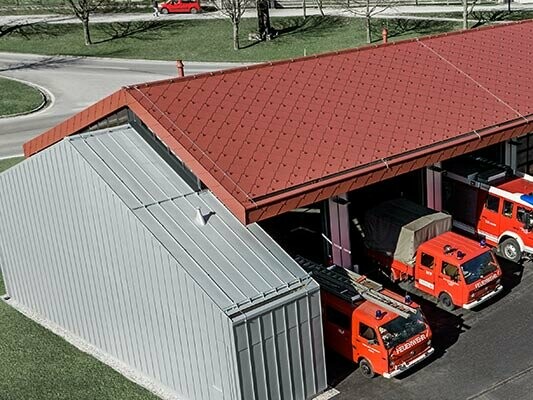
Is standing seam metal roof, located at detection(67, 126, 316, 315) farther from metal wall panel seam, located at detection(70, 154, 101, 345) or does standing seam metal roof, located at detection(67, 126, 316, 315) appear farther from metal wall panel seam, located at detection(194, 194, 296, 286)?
metal wall panel seam, located at detection(70, 154, 101, 345)

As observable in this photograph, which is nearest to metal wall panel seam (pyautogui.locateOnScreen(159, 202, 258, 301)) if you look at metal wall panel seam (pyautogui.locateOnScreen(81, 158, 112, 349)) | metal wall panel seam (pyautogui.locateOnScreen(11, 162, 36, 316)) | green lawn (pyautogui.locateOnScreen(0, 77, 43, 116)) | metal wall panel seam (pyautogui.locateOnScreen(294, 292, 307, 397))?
metal wall panel seam (pyautogui.locateOnScreen(294, 292, 307, 397))

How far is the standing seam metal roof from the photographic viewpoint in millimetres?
18000

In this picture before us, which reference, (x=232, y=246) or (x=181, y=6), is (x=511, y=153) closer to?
(x=232, y=246)

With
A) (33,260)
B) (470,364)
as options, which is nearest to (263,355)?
(470,364)

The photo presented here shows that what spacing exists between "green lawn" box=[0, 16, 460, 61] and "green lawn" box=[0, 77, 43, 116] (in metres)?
10.5

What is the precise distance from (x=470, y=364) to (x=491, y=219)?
7337mm

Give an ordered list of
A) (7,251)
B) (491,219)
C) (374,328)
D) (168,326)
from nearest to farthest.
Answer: (168,326)
(374,328)
(7,251)
(491,219)

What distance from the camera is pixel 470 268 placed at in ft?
73.1

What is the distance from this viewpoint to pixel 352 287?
21.0 meters

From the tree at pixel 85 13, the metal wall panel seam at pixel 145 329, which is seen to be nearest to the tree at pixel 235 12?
the tree at pixel 85 13

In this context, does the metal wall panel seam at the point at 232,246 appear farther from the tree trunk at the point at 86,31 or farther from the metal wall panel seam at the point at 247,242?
the tree trunk at the point at 86,31

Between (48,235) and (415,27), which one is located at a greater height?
(48,235)

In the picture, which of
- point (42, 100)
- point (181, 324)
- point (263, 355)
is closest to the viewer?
point (263, 355)

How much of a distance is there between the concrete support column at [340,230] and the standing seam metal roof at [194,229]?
4.62 meters
